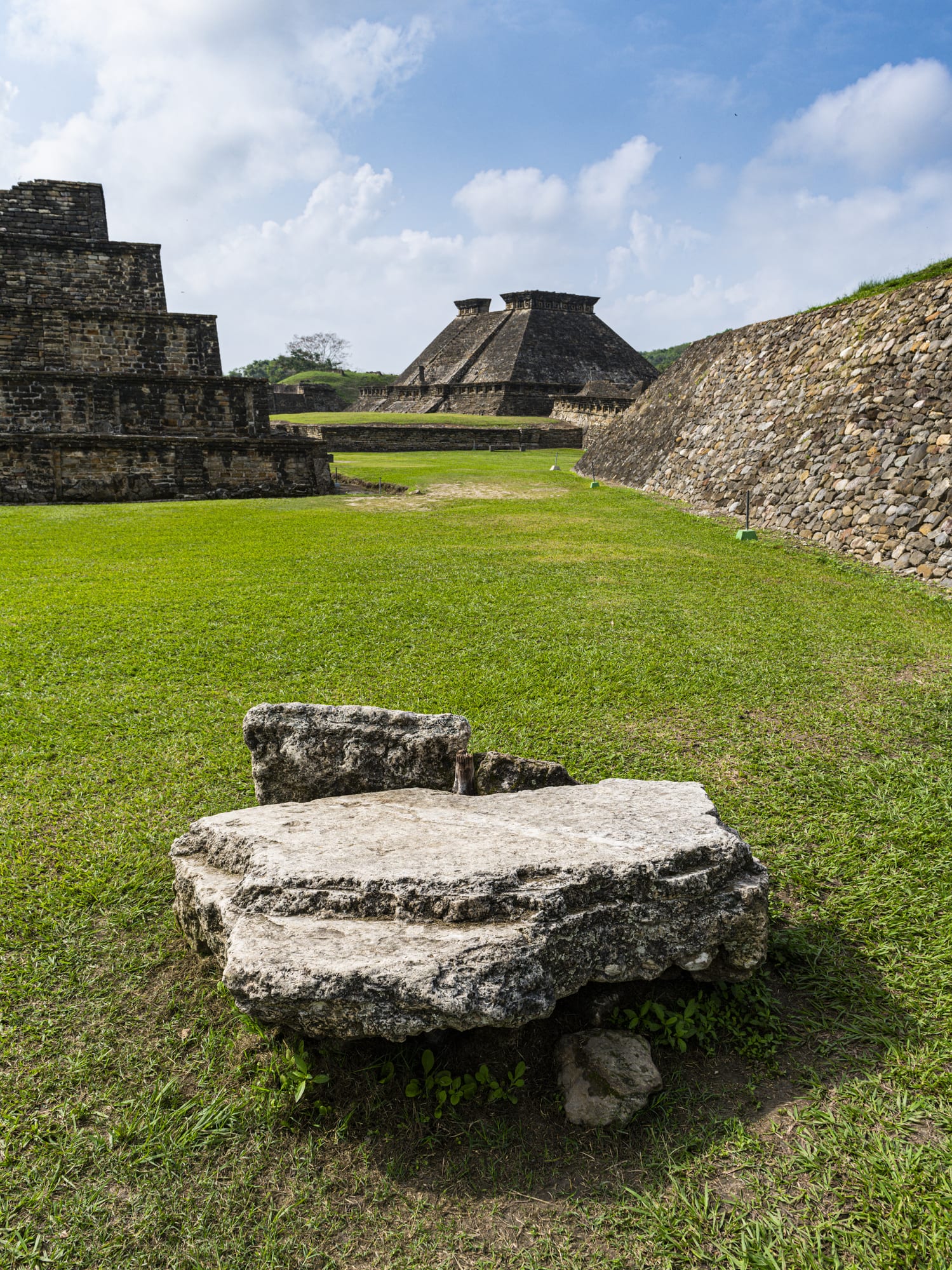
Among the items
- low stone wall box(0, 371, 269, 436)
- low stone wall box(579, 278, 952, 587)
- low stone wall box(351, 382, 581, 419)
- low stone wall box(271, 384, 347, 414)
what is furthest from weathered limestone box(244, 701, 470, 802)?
low stone wall box(271, 384, 347, 414)

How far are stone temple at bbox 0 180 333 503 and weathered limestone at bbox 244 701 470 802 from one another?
13.6m

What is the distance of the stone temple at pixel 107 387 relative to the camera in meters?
14.7

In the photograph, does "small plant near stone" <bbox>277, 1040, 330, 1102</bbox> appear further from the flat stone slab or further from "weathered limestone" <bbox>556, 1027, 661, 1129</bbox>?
"weathered limestone" <bbox>556, 1027, 661, 1129</bbox>

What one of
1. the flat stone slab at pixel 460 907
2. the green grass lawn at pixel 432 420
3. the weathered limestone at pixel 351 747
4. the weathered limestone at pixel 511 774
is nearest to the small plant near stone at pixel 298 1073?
the flat stone slab at pixel 460 907

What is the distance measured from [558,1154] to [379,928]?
712 millimetres

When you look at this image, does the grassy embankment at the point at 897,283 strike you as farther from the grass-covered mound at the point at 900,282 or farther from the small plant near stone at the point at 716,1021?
the small plant near stone at the point at 716,1021

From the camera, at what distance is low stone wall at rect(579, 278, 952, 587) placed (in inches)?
350

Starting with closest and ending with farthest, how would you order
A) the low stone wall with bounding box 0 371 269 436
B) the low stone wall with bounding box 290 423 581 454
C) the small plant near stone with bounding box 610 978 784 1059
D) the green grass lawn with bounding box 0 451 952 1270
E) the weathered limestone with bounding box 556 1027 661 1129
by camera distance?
the green grass lawn with bounding box 0 451 952 1270 < the weathered limestone with bounding box 556 1027 661 1129 < the small plant near stone with bounding box 610 978 784 1059 < the low stone wall with bounding box 0 371 269 436 < the low stone wall with bounding box 290 423 581 454

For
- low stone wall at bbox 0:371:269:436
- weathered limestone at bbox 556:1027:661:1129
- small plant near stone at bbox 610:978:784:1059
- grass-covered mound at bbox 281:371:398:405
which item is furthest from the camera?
grass-covered mound at bbox 281:371:398:405

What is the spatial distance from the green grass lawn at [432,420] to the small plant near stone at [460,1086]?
30.8m

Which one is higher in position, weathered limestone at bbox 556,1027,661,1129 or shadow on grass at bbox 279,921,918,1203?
weathered limestone at bbox 556,1027,661,1129

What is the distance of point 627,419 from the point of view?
811 inches

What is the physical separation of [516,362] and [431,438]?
53.5 ft

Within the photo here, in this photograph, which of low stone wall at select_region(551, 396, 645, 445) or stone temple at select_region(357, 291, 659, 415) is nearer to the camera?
low stone wall at select_region(551, 396, 645, 445)
